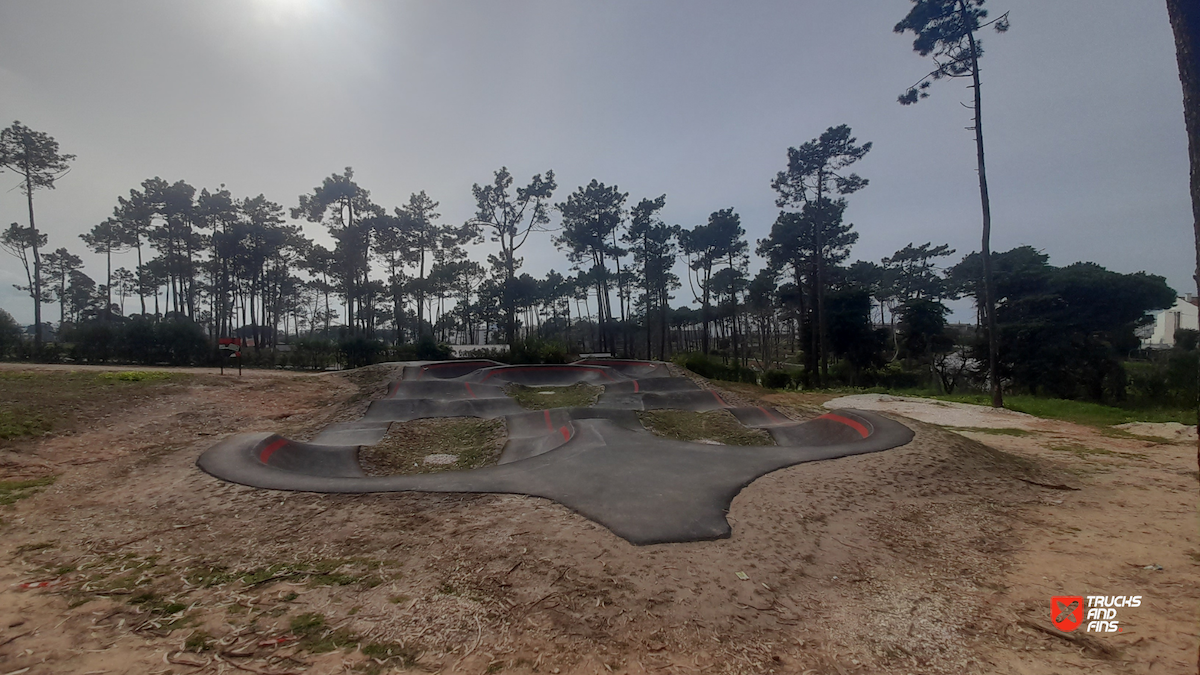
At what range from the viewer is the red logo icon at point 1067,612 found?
10.2 ft

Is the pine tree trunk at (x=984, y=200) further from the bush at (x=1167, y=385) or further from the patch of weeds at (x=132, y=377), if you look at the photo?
Result: the patch of weeds at (x=132, y=377)

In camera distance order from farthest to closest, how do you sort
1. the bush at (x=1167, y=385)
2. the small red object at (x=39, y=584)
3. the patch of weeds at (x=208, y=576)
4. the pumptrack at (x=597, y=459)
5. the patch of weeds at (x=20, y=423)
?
the bush at (x=1167, y=385)
the patch of weeds at (x=20, y=423)
the pumptrack at (x=597, y=459)
the patch of weeds at (x=208, y=576)
the small red object at (x=39, y=584)

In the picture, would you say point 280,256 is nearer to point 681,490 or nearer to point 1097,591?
point 681,490

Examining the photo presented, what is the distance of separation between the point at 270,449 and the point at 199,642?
560cm

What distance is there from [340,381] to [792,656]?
18744 millimetres

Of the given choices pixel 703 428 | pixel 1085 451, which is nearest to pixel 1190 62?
pixel 1085 451

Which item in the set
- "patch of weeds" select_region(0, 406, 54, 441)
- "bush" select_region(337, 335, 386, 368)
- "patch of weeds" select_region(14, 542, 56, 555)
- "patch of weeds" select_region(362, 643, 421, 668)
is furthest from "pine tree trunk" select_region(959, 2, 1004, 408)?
"bush" select_region(337, 335, 386, 368)

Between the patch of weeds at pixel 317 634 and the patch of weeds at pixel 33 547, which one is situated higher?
the patch of weeds at pixel 33 547

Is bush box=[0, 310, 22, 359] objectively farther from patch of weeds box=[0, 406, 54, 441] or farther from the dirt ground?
the dirt ground

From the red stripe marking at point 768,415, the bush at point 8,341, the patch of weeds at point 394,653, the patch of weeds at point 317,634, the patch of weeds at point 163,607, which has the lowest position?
the red stripe marking at point 768,415

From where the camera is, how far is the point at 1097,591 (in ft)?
11.6

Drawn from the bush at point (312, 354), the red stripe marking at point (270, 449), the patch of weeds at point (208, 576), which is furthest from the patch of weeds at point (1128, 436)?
the bush at point (312, 354)

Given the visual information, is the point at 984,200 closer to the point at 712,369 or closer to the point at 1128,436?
the point at 1128,436

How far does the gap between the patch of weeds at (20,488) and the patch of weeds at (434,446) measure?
387cm
